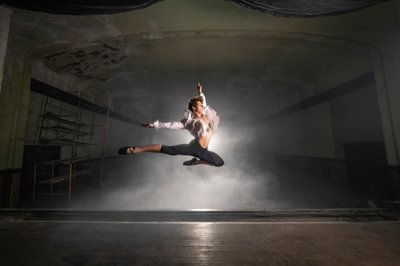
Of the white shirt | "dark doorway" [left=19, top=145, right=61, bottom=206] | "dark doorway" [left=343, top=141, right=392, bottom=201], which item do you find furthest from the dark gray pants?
"dark doorway" [left=343, top=141, right=392, bottom=201]

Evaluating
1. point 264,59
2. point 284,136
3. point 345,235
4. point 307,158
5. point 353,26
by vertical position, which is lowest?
point 345,235

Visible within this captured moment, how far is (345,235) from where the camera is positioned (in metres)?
2.83

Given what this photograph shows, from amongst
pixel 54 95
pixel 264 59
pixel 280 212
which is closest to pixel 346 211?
pixel 280 212

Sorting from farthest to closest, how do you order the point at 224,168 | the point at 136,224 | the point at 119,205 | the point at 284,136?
the point at 284,136
the point at 224,168
the point at 119,205
the point at 136,224

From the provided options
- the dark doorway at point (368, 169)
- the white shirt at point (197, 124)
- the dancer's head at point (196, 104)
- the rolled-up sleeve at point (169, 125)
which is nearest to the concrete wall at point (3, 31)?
the rolled-up sleeve at point (169, 125)

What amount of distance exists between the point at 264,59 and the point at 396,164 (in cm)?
388

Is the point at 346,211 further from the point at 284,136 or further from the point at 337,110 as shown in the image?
the point at 284,136

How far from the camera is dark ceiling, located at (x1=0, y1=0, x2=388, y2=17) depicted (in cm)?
265

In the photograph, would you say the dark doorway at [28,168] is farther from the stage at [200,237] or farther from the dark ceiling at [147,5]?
the dark ceiling at [147,5]

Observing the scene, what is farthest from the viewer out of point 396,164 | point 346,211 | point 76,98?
point 76,98

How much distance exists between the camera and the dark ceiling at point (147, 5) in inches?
104

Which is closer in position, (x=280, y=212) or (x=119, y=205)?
(x=280, y=212)

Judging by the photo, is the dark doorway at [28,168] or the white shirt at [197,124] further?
the dark doorway at [28,168]

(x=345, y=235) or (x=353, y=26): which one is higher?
(x=353, y=26)
